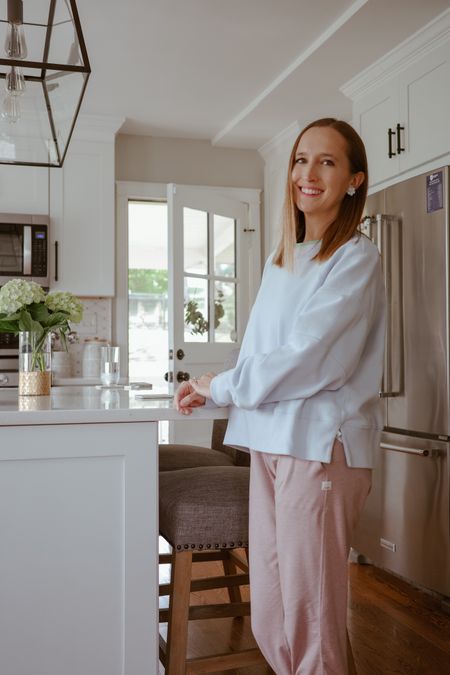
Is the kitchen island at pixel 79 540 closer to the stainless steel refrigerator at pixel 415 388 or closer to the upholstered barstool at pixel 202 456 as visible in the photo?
the upholstered barstool at pixel 202 456

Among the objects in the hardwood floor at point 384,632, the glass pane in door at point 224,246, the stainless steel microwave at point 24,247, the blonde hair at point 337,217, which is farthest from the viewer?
the glass pane in door at point 224,246

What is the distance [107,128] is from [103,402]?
3.15 meters

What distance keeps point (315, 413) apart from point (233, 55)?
2.67 m

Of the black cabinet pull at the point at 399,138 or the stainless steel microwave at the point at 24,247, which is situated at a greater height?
the black cabinet pull at the point at 399,138

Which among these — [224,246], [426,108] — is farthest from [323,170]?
[224,246]

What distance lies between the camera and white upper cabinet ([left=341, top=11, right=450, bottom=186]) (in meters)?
3.04

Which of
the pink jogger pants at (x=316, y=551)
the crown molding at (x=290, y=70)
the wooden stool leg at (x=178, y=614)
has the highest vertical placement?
the crown molding at (x=290, y=70)

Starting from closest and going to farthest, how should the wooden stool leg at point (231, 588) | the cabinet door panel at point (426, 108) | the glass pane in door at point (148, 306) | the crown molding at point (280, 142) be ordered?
the wooden stool leg at point (231, 588)
the cabinet door panel at point (426, 108)
the crown molding at point (280, 142)
the glass pane in door at point (148, 306)

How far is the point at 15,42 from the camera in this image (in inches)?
77.2

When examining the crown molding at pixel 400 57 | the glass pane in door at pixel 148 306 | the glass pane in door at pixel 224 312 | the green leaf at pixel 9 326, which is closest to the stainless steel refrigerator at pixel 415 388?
the crown molding at pixel 400 57

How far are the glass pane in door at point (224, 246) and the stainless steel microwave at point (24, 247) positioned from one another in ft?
3.60

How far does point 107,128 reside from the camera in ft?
15.0

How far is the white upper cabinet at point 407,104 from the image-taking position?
304cm

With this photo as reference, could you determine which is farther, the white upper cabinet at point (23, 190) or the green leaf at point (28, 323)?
the white upper cabinet at point (23, 190)
